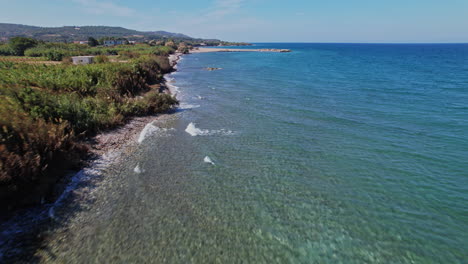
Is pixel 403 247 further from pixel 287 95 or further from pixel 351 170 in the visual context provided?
pixel 287 95

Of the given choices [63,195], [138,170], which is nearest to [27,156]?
[63,195]

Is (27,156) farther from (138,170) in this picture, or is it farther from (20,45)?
(20,45)

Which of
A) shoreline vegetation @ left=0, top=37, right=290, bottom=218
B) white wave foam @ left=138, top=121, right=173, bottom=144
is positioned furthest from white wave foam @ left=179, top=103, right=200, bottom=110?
white wave foam @ left=138, top=121, right=173, bottom=144

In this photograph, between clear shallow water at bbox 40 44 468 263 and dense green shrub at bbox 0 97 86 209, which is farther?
dense green shrub at bbox 0 97 86 209

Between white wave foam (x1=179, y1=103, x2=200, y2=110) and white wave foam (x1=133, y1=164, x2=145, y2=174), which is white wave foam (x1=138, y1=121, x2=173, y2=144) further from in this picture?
white wave foam (x1=179, y1=103, x2=200, y2=110)

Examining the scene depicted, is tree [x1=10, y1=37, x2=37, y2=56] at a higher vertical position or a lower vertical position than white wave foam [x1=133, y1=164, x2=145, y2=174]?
higher

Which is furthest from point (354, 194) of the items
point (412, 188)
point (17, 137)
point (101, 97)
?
point (101, 97)

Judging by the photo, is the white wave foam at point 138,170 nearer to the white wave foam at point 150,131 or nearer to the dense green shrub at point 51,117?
the dense green shrub at point 51,117
